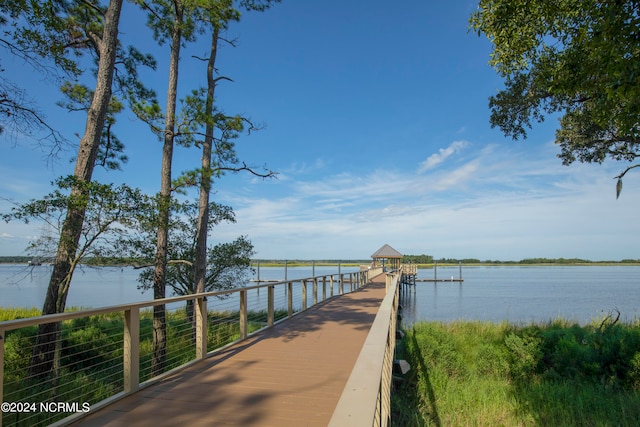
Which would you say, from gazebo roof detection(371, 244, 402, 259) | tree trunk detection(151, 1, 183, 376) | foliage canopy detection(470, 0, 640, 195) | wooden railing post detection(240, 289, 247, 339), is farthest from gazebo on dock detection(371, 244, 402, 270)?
wooden railing post detection(240, 289, 247, 339)

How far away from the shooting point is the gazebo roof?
34.0m

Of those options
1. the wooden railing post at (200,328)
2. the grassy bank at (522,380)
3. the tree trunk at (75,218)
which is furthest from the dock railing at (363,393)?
the tree trunk at (75,218)

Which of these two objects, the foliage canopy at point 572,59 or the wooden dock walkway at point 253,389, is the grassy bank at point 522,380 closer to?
the wooden dock walkway at point 253,389

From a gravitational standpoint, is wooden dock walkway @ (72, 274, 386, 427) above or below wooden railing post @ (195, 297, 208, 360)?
below

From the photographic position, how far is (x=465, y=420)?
5.77 m

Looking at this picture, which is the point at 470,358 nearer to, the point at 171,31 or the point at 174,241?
the point at 174,241

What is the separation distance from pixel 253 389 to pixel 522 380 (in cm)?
782

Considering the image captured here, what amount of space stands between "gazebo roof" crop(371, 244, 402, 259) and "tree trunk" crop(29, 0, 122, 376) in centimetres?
2943

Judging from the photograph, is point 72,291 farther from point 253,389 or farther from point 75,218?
point 253,389

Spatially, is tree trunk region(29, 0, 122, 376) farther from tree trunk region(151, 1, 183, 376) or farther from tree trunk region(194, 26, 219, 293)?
tree trunk region(194, 26, 219, 293)

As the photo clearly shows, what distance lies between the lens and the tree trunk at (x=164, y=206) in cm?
771

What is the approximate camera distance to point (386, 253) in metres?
34.6

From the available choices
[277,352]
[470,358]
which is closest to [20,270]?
[277,352]

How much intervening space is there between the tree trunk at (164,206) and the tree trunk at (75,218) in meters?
1.56
